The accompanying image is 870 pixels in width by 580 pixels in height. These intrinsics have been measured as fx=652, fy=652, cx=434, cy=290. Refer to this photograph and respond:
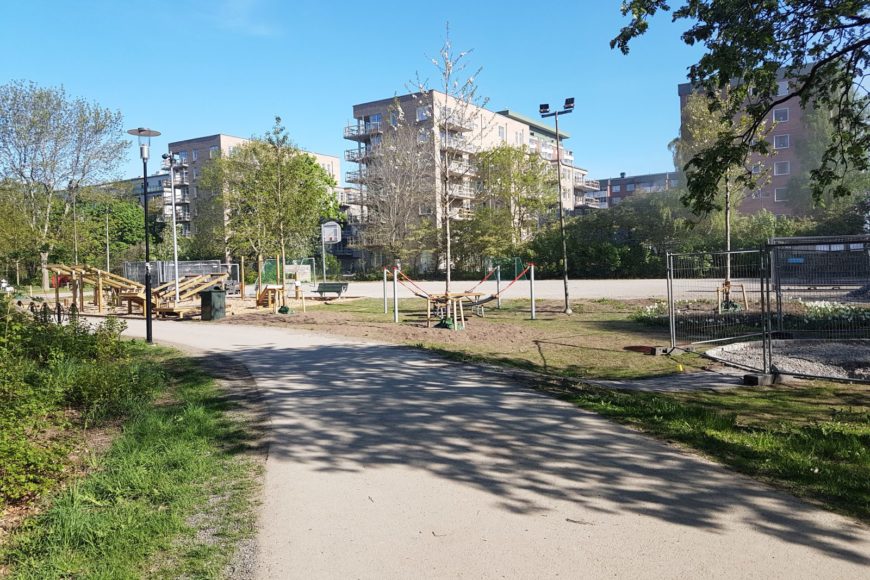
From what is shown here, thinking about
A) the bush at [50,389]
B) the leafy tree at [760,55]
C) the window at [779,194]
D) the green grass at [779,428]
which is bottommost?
the green grass at [779,428]

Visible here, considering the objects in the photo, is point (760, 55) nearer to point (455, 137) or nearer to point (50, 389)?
point (50, 389)

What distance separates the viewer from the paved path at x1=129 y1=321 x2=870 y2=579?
362 cm

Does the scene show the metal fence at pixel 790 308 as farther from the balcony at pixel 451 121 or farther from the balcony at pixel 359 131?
the balcony at pixel 359 131

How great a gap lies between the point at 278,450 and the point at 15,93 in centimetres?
4935

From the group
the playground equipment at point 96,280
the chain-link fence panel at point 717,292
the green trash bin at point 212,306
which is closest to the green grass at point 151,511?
the chain-link fence panel at point 717,292

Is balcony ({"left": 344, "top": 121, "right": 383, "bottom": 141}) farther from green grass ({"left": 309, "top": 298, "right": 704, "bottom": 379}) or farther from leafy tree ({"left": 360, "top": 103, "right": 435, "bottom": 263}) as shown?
green grass ({"left": 309, "top": 298, "right": 704, "bottom": 379})

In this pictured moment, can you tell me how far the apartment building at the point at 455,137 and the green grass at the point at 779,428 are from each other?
11873 mm

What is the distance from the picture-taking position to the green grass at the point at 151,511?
146 inches

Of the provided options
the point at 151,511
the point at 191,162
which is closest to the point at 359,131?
the point at 191,162

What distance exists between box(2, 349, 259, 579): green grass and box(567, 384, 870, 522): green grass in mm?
3818

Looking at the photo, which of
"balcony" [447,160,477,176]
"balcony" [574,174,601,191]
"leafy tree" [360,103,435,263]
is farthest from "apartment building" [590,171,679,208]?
"balcony" [447,160,477,176]

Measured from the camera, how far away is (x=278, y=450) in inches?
231

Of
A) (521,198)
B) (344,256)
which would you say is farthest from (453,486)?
(344,256)

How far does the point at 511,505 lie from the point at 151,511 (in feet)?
8.09
